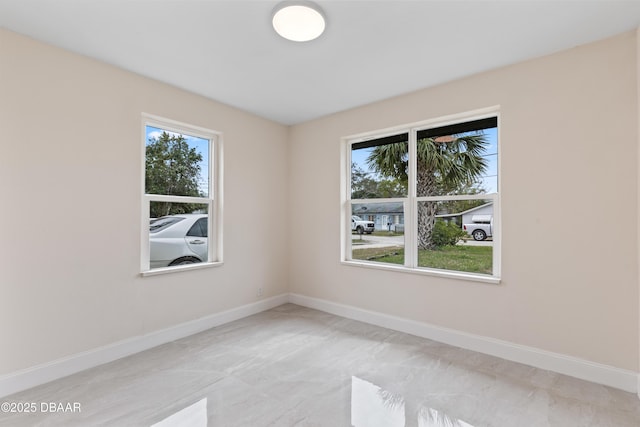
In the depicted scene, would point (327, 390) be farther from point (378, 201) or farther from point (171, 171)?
point (171, 171)

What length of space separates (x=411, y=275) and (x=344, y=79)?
2173 mm

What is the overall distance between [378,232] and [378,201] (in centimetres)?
39

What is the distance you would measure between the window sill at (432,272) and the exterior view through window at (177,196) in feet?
5.93

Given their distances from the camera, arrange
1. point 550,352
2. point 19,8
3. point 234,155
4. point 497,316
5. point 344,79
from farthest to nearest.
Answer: point 234,155
point 344,79
point 497,316
point 550,352
point 19,8

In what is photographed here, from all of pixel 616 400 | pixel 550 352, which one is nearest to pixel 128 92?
pixel 550 352

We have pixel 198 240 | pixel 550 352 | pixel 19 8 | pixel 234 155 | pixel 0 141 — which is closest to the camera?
pixel 19 8

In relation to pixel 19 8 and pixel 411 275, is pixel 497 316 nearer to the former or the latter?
pixel 411 275

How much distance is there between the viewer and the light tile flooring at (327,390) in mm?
1922

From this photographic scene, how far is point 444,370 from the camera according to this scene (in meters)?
2.51

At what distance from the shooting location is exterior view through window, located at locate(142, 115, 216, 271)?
3.10m

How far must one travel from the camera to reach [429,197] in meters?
Result: 3.32

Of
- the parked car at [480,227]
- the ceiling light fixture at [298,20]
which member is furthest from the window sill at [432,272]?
the ceiling light fixture at [298,20]

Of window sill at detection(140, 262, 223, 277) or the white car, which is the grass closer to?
window sill at detection(140, 262, 223, 277)

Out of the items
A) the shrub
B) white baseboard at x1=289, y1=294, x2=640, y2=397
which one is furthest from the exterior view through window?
the shrub
